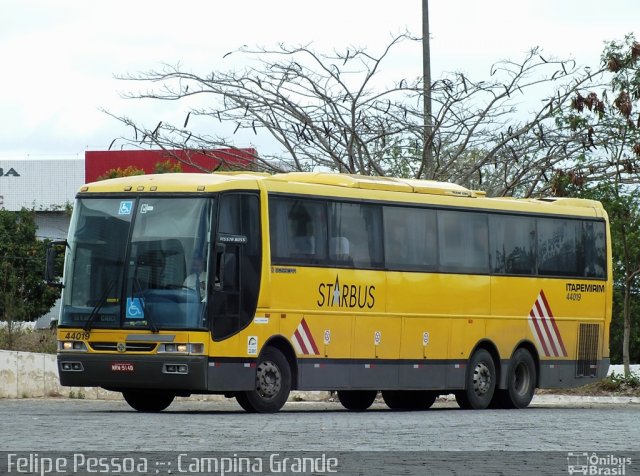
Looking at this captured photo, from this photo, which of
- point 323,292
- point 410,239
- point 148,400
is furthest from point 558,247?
point 148,400

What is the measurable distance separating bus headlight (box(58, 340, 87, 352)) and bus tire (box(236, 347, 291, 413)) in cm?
223

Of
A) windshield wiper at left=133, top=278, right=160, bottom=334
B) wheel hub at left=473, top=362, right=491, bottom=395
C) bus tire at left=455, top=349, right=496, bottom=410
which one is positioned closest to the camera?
windshield wiper at left=133, top=278, right=160, bottom=334

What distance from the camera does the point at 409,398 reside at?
86.0 feet

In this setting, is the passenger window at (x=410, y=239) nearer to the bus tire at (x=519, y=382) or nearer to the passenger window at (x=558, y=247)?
the bus tire at (x=519, y=382)

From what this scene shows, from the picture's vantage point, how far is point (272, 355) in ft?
70.3

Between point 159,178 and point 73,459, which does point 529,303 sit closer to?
point 159,178

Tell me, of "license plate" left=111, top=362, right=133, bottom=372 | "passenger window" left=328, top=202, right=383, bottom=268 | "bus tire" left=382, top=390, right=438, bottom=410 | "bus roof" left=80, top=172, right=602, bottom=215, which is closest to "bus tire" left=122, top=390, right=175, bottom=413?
"license plate" left=111, top=362, right=133, bottom=372

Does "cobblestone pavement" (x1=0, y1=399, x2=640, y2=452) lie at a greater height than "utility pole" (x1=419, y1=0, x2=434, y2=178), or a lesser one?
lesser

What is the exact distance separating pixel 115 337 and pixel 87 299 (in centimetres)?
74

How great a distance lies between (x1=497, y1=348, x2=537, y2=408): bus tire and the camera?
26203 mm

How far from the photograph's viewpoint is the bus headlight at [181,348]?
2039 centimetres

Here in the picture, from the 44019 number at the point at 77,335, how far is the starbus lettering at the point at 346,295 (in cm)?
345

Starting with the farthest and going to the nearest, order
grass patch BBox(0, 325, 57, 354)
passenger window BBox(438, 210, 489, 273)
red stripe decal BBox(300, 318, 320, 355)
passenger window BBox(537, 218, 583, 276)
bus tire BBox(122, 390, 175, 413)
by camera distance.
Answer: grass patch BBox(0, 325, 57, 354)
passenger window BBox(537, 218, 583, 276)
passenger window BBox(438, 210, 489, 273)
bus tire BBox(122, 390, 175, 413)
red stripe decal BBox(300, 318, 320, 355)

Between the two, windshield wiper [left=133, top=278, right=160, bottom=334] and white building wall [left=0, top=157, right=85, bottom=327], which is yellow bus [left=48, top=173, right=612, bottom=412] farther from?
white building wall [left=0, top=157, right=85, bottom=327]
